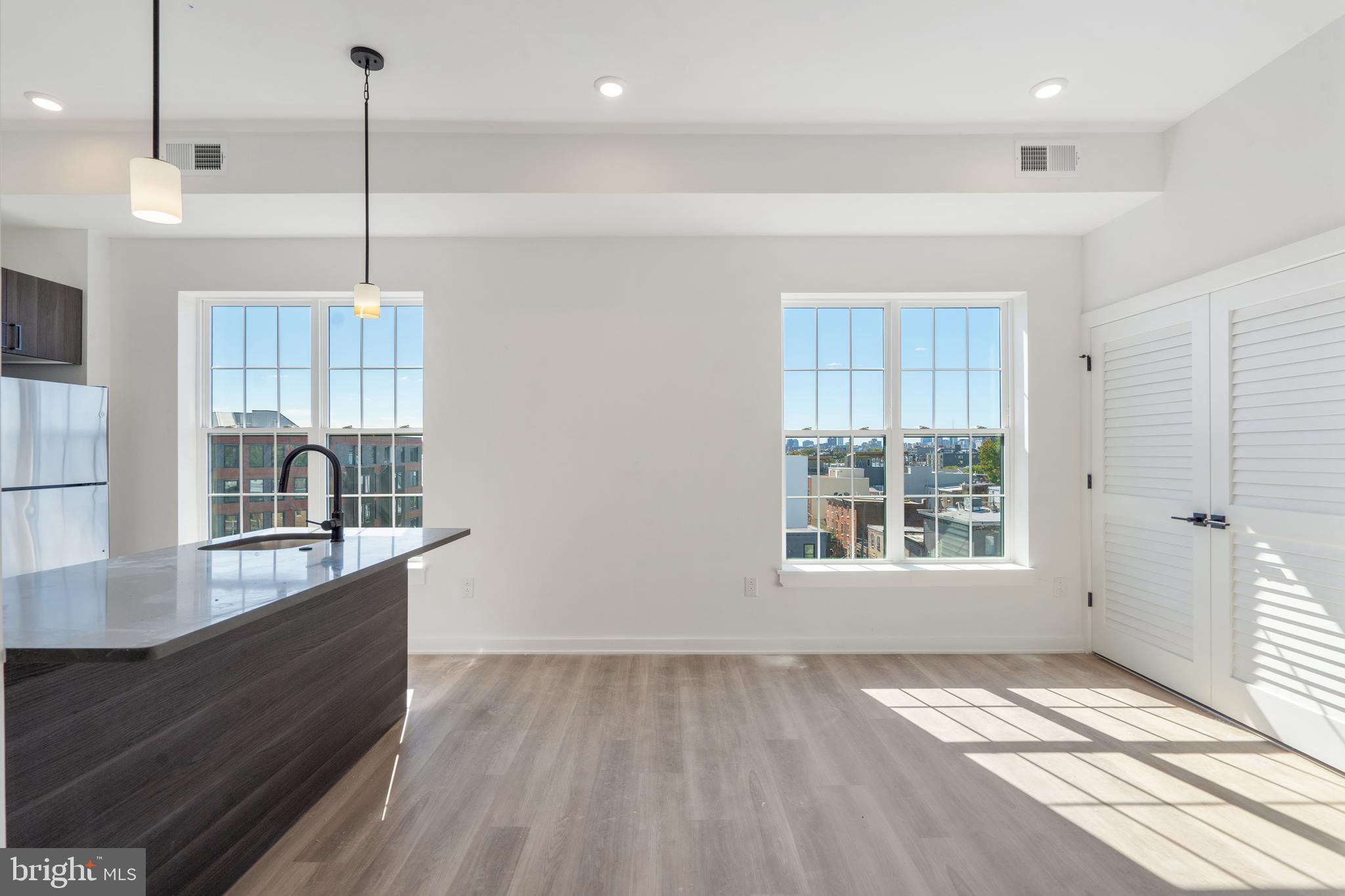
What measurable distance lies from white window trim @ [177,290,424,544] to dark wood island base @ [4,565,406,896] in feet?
6.06

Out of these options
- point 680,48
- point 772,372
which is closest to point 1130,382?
point 772,372

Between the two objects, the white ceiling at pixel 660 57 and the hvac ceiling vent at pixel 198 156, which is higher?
the white ceiling at pixel 660 57

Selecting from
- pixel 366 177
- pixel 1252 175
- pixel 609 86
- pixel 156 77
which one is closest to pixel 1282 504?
pixel 1252 175

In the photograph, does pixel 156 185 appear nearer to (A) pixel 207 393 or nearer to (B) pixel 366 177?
(B) pixel 366 177

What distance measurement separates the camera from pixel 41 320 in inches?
143

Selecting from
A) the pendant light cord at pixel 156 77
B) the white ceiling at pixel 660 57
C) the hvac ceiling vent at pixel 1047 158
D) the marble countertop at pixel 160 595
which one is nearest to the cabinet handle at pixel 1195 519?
the hvac ceiling vent at pixel 1047 158

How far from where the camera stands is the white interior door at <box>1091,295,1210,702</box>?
3.18 meters

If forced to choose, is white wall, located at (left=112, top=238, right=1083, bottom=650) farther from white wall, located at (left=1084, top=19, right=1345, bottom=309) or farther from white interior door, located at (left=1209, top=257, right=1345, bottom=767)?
white interior door, located at (left=1209, top=257, right=1345, bottom=767)

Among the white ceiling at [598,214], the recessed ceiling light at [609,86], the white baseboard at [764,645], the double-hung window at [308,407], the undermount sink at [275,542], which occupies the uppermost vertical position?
the recessed ceiling light at [609,86]

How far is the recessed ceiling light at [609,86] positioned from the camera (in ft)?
9.68

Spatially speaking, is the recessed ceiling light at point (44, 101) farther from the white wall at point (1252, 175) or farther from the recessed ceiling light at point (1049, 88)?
the white wall at point (1252, 175)

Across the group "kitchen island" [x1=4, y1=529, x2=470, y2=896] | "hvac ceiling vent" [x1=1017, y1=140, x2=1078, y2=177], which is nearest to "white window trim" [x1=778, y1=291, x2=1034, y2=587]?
"hvac ceiling vent" [x1=1017, y1=140, x2=1078, y2=177]

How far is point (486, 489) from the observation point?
161 inches

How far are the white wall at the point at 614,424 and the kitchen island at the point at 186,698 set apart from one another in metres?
1.42
